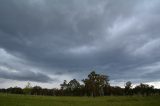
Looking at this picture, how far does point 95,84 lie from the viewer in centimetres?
15788

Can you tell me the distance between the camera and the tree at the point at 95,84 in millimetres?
156500

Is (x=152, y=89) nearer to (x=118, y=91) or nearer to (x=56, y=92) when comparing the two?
(x=118, y=91)

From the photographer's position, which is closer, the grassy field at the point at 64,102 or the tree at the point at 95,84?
the grassy field at the point at 64,102

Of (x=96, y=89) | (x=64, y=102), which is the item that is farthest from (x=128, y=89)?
(x=64, y=102)

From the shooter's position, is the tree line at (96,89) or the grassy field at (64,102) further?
the tree line at (96,89)

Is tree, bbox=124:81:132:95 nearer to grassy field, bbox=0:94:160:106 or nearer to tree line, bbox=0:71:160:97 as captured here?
tree line, bbox=0:71:160:97

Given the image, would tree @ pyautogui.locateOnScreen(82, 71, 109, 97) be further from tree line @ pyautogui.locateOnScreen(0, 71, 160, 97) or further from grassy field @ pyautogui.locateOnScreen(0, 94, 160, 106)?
grassy field @ pyautogui.locateOnScreen(0, 94, 160, 106)

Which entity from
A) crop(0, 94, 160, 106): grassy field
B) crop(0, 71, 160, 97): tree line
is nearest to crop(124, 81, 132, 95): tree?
crop(0, 71, 160, 97): tree line

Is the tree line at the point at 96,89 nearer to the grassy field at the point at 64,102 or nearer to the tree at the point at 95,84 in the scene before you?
the tree at the point at 95,84

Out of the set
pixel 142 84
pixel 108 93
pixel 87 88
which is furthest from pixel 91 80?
pixel 142 84

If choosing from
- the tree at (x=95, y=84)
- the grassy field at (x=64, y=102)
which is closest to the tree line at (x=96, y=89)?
the tree at (x=95, y=84)

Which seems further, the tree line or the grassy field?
the tree line

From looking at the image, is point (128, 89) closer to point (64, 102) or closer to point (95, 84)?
point (95, 84)

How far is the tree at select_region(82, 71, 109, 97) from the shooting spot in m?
156
